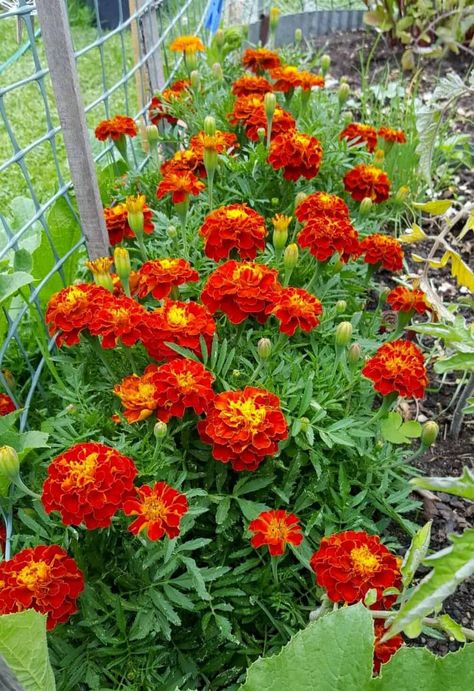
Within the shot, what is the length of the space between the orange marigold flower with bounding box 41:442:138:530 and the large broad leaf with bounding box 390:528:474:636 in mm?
593

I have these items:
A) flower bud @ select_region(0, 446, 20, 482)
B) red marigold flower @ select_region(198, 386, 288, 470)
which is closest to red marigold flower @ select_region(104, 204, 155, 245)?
red marigold flower @ select_region(198, 386, 288, 470)

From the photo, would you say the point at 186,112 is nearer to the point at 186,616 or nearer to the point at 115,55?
the point at 186,616

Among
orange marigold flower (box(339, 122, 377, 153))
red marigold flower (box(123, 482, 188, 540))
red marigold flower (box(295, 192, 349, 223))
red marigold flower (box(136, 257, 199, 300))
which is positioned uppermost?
red marigold flower (box(295, 192, 349, 223))

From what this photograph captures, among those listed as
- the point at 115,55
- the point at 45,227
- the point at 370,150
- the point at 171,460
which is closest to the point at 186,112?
the point at 370,150

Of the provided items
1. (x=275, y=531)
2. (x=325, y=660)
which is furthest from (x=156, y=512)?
(x=325, y=660)

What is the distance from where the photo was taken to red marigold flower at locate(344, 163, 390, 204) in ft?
6.80

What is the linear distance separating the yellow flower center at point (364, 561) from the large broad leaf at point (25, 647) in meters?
0.65

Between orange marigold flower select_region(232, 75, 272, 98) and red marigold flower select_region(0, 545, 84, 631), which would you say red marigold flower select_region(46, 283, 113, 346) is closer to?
red marigold flower select_region(0, 545, 84, 631)

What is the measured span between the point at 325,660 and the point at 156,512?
487mm

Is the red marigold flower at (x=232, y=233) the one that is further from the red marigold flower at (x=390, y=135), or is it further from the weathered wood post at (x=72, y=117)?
the red marigold flower at (x=390, y=135)

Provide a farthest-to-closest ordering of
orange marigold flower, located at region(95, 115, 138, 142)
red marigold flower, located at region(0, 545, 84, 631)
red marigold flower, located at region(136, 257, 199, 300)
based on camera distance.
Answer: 1. orange marigold flower, located at region(95, 115, 138, 142)
2. red marigold flower, located at region(136, 257, 199, 300)
3. red marigold flower, located at region(0, 545, 84, 631)

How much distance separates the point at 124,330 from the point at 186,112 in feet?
3.98

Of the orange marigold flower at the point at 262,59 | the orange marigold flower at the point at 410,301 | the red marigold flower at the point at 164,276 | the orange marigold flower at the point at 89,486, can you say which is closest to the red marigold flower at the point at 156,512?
the orange marigold flower at the point at 89,486

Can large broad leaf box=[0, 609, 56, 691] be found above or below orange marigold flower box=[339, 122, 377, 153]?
above
